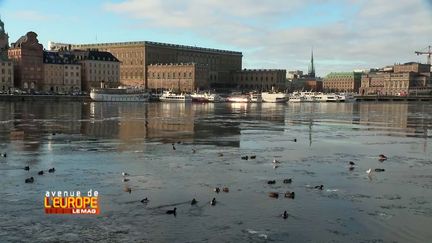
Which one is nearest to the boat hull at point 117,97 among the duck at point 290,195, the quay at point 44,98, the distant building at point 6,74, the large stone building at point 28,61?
the quay at point 44,98

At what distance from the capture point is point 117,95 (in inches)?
7219

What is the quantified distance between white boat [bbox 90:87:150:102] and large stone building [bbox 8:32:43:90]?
23.5 metres

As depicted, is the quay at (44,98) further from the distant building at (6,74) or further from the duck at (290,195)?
the duck at (290,195)

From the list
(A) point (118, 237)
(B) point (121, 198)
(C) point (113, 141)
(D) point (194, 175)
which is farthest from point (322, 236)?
(C) point (113, 141)

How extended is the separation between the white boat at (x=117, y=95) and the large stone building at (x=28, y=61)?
77.2 feet

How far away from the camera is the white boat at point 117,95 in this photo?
17825cm

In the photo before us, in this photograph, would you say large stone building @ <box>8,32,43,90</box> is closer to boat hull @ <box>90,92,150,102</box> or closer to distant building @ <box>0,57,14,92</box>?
distant building @ <box>0,57,14,92</box>

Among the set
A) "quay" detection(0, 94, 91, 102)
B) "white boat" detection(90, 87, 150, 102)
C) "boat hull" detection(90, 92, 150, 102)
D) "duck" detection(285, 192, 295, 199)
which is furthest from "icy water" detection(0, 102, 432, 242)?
"white boat" detection(90, 87, 150, 102)

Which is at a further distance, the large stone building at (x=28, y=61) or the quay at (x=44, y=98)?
the large stone building at (x=28, y=61)

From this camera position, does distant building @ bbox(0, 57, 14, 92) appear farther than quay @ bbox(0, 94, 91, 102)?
Yes

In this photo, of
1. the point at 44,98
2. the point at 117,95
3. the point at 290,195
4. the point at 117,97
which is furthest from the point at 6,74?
the point at 290,195

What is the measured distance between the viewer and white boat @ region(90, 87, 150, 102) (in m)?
178

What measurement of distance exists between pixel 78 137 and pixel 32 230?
3089 centimetres

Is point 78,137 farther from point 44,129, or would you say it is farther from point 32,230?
point 32,230
